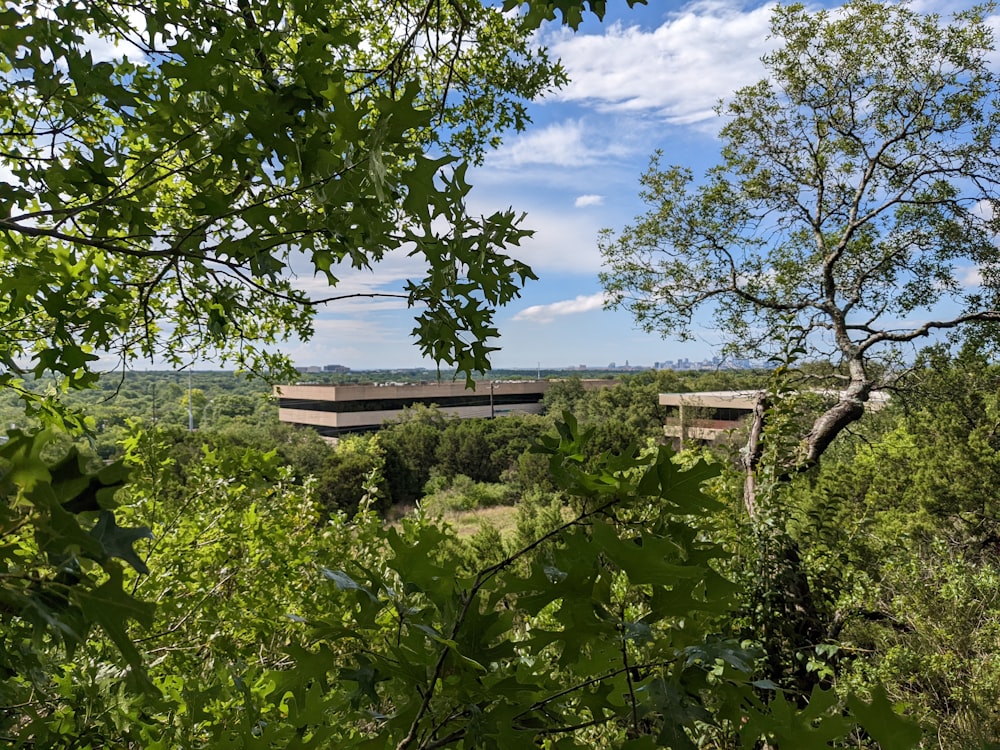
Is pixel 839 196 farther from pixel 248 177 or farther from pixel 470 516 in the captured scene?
pixel 470 516

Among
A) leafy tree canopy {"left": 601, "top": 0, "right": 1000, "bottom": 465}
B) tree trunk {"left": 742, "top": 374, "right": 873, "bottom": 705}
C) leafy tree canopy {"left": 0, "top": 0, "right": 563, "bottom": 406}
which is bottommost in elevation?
tree trunk {"left": 742, "top": 374, "right": 873, "bottom": 705}

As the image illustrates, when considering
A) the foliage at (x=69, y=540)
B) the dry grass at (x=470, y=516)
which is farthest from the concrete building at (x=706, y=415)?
the foliage at (x=69, y=540)

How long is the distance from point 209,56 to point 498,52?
3.00 m

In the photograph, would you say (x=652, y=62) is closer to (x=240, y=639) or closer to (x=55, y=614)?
(x=240, y=639)

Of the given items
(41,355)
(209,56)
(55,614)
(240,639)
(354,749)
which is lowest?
(240,639)

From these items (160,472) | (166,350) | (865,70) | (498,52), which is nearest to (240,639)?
(160,472)

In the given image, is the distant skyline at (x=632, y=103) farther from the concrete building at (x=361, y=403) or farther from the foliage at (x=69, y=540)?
the concrete building at (x=361, y=403)

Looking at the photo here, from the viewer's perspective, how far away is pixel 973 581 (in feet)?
13.6

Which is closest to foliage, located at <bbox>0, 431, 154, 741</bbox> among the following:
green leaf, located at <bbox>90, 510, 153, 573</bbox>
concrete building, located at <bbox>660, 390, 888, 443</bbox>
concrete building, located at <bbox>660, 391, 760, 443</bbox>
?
green leaf, located at <bbox>90, 510, 153, 573</bbox>

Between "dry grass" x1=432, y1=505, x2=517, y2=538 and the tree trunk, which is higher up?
the tree trunk

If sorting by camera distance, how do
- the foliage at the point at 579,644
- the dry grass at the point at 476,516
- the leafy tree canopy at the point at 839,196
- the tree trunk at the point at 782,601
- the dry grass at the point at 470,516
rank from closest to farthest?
1. the foliage at the point at 579,644
2. the tree trunk at the point at 782,601
3. the leafy tree canopy at the point at 839,196
4. the dry grass at the point at 476,516
5. the dry grass at the point at 470,516

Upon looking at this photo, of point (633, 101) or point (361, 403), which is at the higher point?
point (633, 101)

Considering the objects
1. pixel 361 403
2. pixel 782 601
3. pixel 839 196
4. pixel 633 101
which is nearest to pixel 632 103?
pixel 633 101

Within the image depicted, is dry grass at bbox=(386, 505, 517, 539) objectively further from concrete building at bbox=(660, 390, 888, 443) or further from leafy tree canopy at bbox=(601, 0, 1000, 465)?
leafy tree canopy at bbox=(601, 0, 1000, 465)
